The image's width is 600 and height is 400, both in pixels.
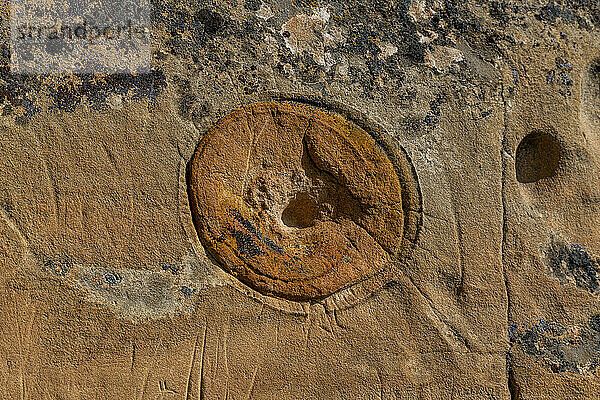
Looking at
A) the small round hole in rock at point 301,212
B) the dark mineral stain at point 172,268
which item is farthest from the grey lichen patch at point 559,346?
the dark mineral stain at point 172,268

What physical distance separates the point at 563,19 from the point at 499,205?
3.97 ft

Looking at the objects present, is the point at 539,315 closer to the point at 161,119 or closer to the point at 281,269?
the point at 281,269

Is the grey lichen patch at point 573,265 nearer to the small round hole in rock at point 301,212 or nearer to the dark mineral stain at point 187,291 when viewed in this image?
the small round hole in rock at point 301,212

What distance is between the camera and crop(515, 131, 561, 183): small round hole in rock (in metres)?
2.99

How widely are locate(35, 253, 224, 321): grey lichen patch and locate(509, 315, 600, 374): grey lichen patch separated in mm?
1790

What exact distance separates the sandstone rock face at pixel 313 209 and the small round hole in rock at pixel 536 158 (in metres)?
0.01

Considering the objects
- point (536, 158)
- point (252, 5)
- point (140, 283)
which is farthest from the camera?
point (536, 158)

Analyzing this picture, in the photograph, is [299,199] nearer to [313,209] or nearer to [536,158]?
[313,209]

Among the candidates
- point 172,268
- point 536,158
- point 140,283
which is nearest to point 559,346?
point 536,158

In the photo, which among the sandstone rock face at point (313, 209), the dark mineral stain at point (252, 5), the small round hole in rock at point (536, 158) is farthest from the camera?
the small round hole in rock at point (536, 158)

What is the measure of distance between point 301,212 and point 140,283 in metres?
0.99

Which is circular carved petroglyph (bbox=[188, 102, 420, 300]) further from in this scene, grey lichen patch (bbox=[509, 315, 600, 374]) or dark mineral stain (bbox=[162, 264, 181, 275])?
grey lichen patch (bbox=[509, 315, 600, 374])

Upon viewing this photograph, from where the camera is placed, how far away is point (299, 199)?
9.63 ft

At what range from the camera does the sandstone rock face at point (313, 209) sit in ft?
8.90
